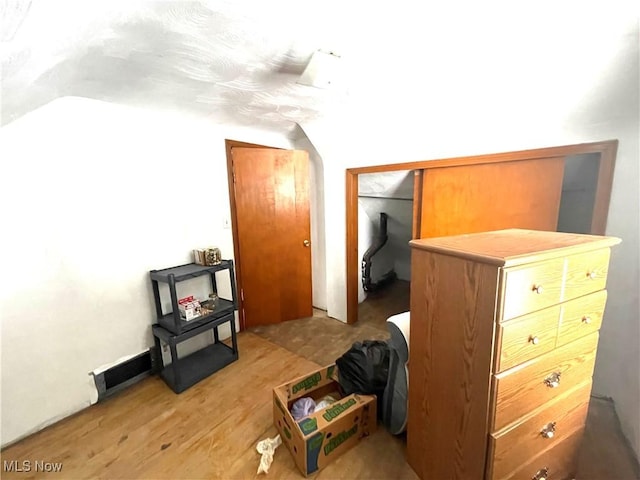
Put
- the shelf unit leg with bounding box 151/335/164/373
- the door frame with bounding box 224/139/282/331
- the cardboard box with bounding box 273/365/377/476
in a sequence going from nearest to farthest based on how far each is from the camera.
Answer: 1. the cardboard box with bounding box 273/365/377/476
2. the shelf unit leg with bounding box 151/335/164/373
3. the door frame with bounding box 224/139/282/331

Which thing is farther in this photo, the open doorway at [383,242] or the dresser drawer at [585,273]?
the open doorway at [383,242]

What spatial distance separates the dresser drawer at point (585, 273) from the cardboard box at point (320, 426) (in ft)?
3.49

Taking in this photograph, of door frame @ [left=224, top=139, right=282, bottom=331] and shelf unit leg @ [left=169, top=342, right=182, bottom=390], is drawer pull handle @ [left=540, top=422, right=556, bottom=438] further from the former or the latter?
door frame @ [left=224, top=139, right=282, bottom=331]

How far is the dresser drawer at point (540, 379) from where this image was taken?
900mm

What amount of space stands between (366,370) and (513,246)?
3.38ft

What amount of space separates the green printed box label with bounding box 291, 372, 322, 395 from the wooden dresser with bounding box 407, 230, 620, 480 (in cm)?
67

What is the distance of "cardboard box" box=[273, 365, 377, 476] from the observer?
1247 mm

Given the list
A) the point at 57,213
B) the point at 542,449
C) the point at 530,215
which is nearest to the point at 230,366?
the point at 57,213

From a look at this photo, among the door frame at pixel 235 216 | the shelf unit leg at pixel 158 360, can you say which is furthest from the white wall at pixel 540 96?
the shelf unit leg at pixel 158 360

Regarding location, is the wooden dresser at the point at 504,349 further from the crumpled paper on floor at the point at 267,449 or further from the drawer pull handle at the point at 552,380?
the crumpled paper on floor at the point at 267,449

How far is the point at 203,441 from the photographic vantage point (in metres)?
1.47

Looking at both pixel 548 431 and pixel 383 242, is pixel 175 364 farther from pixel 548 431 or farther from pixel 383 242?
pixel 383 242

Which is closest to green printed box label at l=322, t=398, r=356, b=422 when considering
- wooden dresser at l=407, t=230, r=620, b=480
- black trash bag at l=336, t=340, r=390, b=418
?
black trash bag at l=336, t=340, r=390, b=418

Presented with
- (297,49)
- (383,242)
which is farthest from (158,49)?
(383,242)
